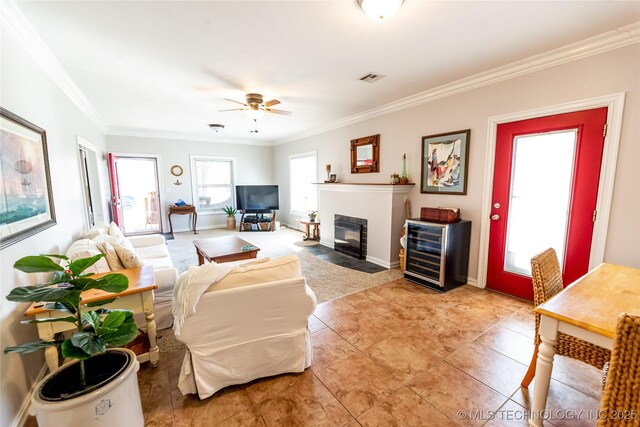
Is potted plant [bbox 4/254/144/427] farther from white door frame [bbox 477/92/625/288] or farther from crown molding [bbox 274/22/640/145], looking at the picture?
crown molding [bbox 274/22/640/145]

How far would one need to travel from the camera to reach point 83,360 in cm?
130

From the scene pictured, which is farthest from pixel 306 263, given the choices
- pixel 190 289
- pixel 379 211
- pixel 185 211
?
pixel 185 211

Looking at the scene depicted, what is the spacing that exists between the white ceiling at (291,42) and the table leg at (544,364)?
2058mm

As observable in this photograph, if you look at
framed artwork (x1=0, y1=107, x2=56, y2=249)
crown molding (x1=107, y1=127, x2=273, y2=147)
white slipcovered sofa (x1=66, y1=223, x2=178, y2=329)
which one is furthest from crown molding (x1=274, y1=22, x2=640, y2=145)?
crown molding (x1=107, y1=127, x2=273, y2=147)

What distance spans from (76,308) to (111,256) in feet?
4.22

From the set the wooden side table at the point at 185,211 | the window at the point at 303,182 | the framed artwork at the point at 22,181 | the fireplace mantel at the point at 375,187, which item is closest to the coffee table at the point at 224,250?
the framed artwork at the point at 22,181

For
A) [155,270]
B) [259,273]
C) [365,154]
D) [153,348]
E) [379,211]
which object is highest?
[365,154]

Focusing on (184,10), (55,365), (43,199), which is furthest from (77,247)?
(184,10)

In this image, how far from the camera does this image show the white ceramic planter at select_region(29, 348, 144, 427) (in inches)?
44.8

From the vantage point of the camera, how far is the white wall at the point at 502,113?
2.26 meters

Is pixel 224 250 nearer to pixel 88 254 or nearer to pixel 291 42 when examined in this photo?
pixel 88 254

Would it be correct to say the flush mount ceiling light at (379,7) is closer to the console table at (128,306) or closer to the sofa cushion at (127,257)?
the console table at (128,306)

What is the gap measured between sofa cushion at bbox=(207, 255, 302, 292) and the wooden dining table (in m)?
1.33

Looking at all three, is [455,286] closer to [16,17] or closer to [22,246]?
[22,246]
